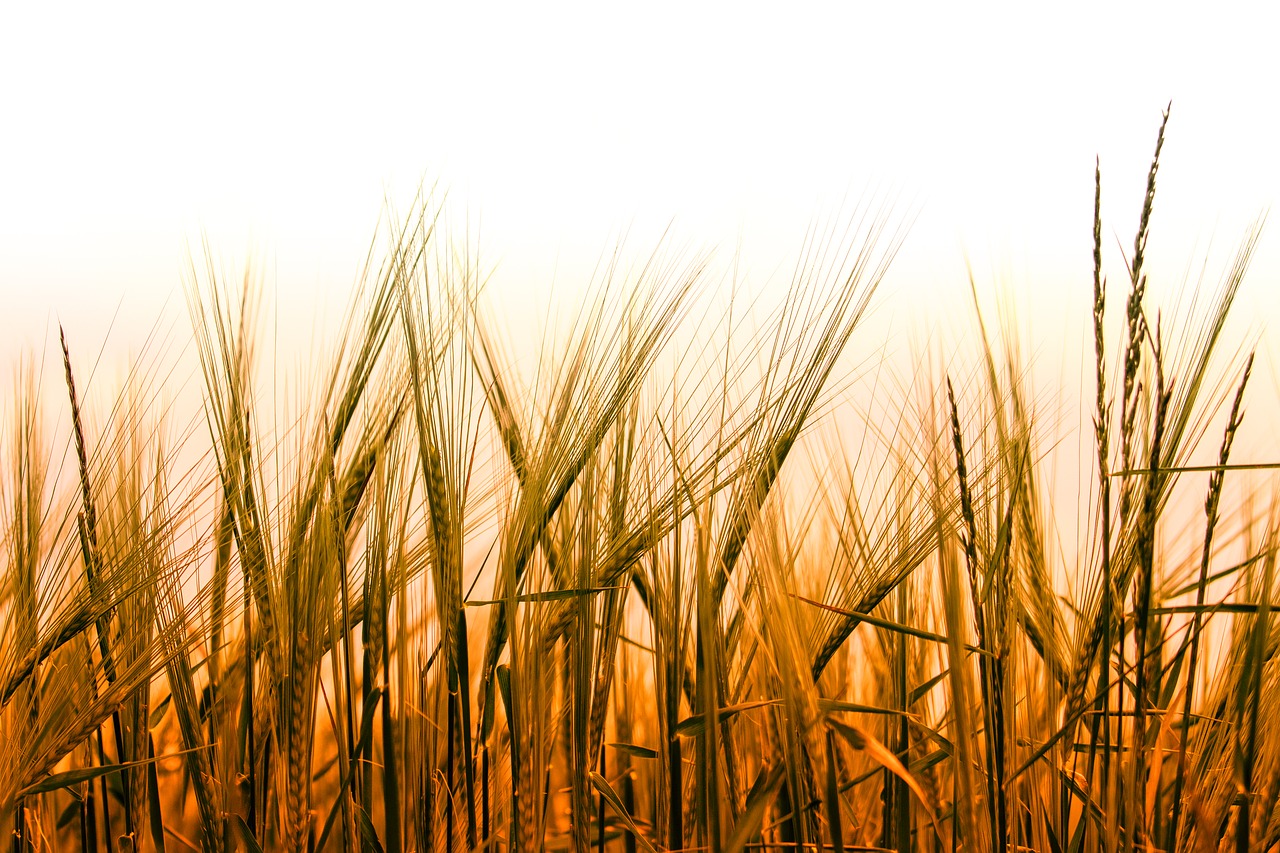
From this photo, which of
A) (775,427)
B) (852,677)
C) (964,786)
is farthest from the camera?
(852,677)

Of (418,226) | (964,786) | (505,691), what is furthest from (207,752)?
(964,786)

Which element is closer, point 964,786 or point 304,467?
point 964,786

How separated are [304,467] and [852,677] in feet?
1.89

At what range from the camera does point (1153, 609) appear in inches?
19.0

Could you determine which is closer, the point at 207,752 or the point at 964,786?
the point at 964,786

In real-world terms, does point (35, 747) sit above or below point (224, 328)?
below

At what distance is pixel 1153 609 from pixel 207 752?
62 cm

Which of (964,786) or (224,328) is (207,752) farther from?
(964,786)

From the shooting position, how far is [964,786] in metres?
0.44

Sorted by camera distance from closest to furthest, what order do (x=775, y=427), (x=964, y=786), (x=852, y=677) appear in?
(x=964, y=786) → (x=775, y=427) → (x=852, y=677)

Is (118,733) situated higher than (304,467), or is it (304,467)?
(304,467)

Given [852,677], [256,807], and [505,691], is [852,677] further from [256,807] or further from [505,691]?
[256,807]

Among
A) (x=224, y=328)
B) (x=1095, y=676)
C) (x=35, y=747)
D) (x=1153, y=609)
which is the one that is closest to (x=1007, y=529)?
(x=1153, y=609)

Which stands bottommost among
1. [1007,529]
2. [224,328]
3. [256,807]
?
[256,807]
